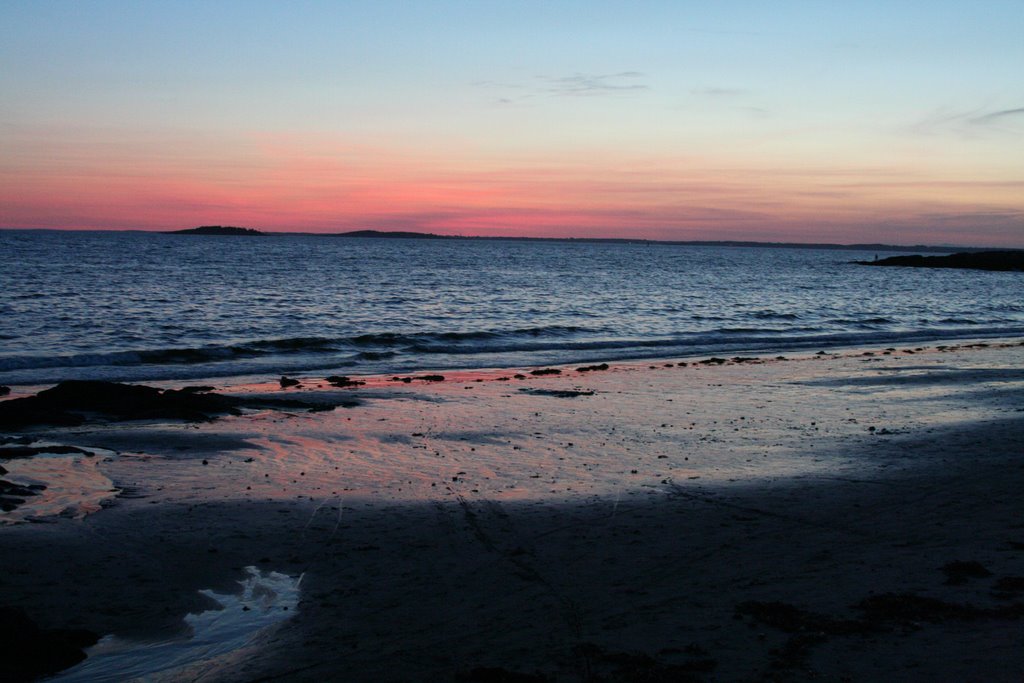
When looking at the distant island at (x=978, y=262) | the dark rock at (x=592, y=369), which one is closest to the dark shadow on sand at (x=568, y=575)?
the dark rock at (x=592, y=369)

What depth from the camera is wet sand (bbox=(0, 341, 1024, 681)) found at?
5.21 metres

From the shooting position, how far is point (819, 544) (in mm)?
7328

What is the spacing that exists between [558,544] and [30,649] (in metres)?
4.11

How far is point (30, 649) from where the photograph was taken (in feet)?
16.3

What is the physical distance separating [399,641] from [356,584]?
111cm

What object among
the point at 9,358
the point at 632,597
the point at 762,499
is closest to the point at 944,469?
the point at 762,499

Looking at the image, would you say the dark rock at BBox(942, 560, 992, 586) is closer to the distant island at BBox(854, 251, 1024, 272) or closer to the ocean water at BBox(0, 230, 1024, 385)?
the ocean water at BBox(0, 230, 1024, 385)

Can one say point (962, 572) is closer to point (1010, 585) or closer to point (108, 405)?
point (1010, 585)

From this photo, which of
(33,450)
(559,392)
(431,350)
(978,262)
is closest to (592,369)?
(559,392)

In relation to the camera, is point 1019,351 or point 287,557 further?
point 1019,351

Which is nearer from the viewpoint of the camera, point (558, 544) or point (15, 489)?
point (558, 544)

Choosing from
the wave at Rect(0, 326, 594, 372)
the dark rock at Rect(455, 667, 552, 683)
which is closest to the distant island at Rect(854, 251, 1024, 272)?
the wave at Rect(0, 326, 594, 372)

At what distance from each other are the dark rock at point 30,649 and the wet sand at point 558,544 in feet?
1.61

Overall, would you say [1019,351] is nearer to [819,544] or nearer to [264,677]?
[819,544]
